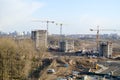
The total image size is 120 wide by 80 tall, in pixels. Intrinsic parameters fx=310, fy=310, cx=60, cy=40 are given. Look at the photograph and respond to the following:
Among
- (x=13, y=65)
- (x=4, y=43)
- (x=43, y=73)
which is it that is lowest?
(x=43, y=73)

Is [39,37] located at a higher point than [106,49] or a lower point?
higher

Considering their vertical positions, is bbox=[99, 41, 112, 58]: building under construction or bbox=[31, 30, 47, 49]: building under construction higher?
bbox=[31, 30, 47, 49]: building under construction

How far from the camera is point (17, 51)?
17328 mm

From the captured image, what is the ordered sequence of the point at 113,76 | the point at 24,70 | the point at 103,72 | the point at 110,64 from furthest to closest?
the point at 110,64 → the point at 103,72 → the point at 113,76 → the point at 24,70

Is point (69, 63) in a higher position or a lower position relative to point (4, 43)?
lower

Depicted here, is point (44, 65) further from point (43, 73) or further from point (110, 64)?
point (110, 64)

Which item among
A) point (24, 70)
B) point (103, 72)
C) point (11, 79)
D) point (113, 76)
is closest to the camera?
point (11, 79)

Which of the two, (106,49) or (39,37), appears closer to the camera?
(106,49)

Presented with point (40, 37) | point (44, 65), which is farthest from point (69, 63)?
point (40, 37)

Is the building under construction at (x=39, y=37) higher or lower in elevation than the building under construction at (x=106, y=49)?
higher

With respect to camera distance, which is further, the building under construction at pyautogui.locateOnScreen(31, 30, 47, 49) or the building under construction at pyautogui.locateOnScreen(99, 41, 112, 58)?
the building under construction at pyautogui.locateOnScreen(31, 30, 47, 49)

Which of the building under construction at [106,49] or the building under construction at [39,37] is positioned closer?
the building under construction at [106,49]

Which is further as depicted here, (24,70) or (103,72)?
(103,72)

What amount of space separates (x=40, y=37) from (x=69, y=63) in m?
15.9
